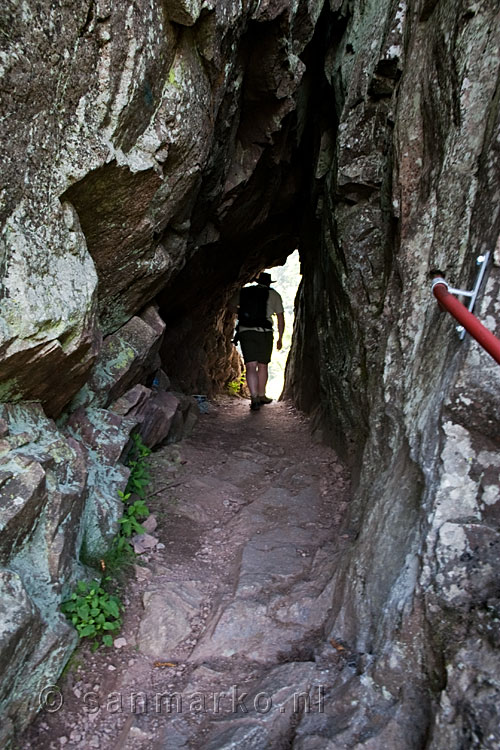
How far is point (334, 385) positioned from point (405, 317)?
2.56 metres

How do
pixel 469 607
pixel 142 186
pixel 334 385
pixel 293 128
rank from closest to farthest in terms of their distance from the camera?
pixel 469 607, pixel 142 186, pixel 334 385, pixel 293 128

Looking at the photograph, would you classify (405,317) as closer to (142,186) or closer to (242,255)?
(142,186)

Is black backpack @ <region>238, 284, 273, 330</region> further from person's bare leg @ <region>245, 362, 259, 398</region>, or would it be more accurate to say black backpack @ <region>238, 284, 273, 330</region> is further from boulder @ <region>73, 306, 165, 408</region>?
boulder @ <region>73, 306, 165, 408</region>

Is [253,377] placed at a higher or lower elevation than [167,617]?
higher

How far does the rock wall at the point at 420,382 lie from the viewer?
6.48ft

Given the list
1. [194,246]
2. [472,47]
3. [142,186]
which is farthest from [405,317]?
[194,246]

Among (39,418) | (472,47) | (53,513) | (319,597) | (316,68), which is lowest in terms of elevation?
(319,597)

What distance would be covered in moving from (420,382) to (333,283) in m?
3.20

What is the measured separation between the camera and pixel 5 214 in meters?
2.70

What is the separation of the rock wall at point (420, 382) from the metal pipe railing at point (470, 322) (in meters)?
0.20

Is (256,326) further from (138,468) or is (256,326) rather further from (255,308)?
(138,468)

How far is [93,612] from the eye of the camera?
2.89 m

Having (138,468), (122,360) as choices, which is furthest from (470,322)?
(138,468)

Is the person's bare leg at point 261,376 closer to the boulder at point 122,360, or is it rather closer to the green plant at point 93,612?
the boulder at point 122,360
